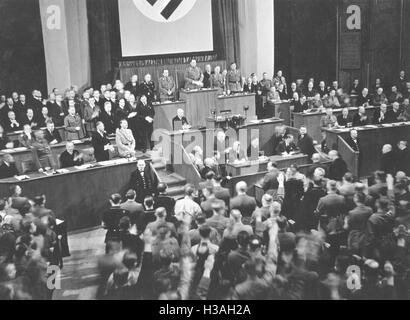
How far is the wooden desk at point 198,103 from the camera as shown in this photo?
1061cm

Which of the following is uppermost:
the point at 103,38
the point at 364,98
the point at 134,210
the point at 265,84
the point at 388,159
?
the point at 103,38

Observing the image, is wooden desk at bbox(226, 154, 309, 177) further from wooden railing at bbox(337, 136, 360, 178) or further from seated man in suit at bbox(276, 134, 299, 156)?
wooden railing at bbox(337, 136, 360, 178)

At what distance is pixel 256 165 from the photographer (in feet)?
28.2

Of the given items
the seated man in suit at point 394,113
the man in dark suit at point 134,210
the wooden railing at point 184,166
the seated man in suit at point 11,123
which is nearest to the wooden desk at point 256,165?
the wooden railing at point 184,166

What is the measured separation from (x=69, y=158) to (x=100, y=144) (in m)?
0.58

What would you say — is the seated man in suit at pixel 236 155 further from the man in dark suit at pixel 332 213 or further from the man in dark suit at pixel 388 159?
the man in dark suit at pixel 388 159

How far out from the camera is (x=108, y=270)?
6.75 metres

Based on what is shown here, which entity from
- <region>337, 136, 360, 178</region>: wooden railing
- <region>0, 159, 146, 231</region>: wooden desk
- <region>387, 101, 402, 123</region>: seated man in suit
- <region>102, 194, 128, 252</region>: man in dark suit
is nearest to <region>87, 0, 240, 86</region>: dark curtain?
<region>0, 159, 146, 231</region>: wooden desk

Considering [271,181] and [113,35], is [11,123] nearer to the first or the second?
[113,35]

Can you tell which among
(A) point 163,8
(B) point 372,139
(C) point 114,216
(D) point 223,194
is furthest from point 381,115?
(C) point 114,216

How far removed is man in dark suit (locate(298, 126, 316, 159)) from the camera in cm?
922

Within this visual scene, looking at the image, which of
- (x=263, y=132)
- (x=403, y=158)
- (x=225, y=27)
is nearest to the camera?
(x=403, y=158)

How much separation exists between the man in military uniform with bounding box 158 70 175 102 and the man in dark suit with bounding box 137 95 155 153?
0.98 m

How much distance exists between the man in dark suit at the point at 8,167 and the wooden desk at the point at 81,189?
0.76ft
